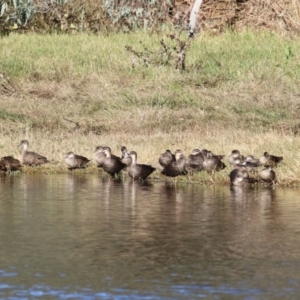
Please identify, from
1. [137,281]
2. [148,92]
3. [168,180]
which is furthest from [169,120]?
[137,281]

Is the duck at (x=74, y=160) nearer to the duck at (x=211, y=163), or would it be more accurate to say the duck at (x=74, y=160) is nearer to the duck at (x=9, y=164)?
the duck at (x=9, y=164)

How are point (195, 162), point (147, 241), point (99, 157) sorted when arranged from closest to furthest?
point (147, 241) < point (195, 162) < point (99, 157)

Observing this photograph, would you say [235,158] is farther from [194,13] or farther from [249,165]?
[194,13]

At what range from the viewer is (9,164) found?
17828 mm

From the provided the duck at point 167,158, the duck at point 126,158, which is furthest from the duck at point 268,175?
the duck at point 126,158

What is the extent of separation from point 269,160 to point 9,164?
14.1ft

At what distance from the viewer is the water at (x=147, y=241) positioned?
960cm

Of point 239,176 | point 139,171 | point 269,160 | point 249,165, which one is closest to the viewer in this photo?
point 239,176

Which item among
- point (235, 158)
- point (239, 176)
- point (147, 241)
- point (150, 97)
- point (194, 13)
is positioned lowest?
point (147, 241)

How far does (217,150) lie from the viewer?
18.5 meters

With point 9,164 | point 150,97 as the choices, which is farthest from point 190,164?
point 150,97

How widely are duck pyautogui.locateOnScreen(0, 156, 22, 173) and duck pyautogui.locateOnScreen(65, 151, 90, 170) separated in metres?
0.82

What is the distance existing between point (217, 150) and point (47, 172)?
290 cm

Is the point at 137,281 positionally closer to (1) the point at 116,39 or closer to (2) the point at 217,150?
(2) the point at 217,150
